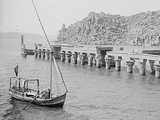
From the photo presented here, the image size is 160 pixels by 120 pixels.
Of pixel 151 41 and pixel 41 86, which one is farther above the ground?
pixel 151 41

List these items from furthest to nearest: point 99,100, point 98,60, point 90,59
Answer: point 90,59 < point 98,60 < point 99,100

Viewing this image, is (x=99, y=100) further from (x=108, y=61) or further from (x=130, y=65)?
(x=108, y=61)

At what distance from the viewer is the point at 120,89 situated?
6391cm

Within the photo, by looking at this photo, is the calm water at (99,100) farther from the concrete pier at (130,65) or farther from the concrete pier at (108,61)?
the concrete pier at (108,61)

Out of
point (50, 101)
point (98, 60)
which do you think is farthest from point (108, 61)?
point (50, 101)

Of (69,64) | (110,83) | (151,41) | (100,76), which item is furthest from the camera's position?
(151,41)

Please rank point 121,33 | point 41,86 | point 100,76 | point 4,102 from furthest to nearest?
point 121,33
point 100,76
point 41,86
point 4,102

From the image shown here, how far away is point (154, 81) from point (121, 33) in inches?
4913

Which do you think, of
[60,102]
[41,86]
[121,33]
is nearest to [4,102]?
[60,102]

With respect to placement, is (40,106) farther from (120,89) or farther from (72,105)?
(120,89)

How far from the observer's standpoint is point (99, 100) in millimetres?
54281

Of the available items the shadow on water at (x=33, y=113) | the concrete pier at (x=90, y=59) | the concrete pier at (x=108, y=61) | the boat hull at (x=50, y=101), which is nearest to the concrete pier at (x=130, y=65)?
the concrete pier at (x=108, y=61)

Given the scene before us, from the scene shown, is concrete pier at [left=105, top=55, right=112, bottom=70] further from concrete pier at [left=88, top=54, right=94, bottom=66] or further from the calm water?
concrete pier at [left=88, top=54, right=94, bottom=66]

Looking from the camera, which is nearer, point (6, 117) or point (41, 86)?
point (6, 117)
